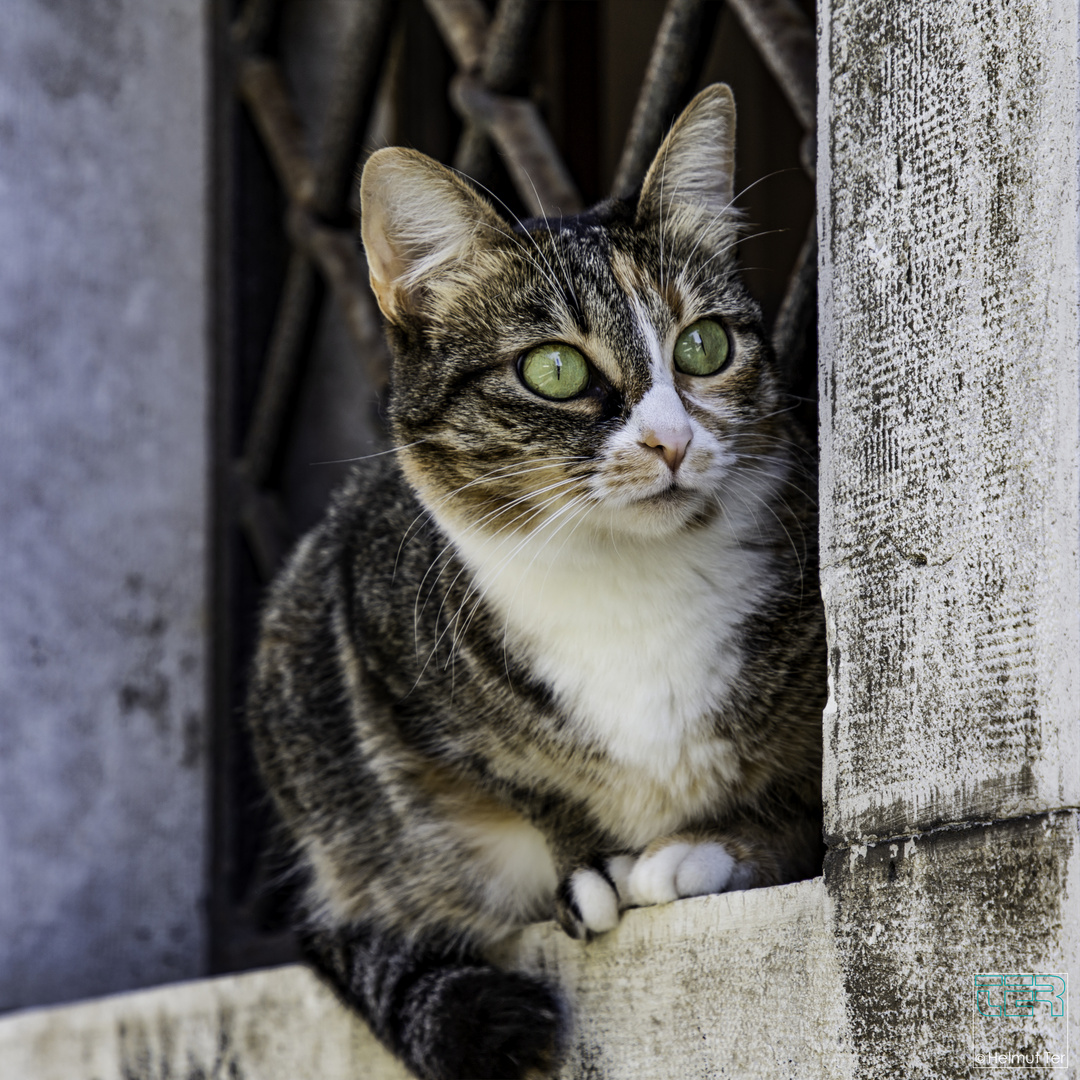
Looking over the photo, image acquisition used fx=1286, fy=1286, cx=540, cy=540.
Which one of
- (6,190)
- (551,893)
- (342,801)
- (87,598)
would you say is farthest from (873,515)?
(6,190)

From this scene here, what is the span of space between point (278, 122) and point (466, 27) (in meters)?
0.69

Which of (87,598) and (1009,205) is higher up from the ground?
(1009,205)

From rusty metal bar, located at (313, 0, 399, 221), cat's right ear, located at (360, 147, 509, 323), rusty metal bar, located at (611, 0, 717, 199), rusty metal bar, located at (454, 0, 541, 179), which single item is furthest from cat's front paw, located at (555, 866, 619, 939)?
rusty metal bar, located at (313, 0, 399, 221)

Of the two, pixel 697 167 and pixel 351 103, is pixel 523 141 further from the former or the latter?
pixel 697 167

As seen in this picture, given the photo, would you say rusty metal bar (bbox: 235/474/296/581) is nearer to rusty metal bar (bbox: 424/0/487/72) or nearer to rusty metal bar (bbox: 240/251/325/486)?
rusty metal bar (bbox: 240/251/325/486)

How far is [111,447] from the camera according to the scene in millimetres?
3207

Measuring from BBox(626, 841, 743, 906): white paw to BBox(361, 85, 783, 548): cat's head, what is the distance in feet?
1.37

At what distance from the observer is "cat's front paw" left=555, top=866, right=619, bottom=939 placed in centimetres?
167

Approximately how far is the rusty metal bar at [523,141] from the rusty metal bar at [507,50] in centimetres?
3

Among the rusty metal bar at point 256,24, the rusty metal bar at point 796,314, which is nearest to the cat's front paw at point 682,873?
the rusty metal bar at point 796,314

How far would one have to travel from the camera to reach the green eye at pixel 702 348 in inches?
69.1

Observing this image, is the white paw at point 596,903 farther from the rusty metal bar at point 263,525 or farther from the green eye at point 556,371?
the rusty metal bar at point 263,525

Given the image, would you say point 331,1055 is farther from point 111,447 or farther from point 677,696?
point 111,447

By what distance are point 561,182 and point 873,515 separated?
1.47m
